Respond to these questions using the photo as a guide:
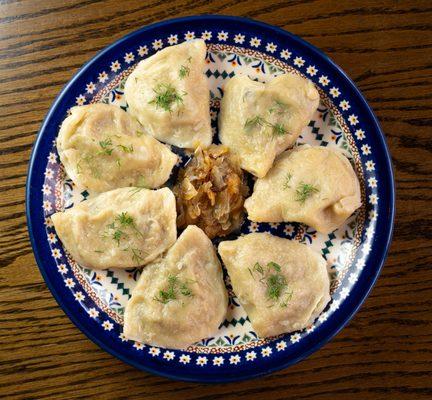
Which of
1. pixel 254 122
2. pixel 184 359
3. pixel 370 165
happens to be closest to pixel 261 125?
pixel 254 122

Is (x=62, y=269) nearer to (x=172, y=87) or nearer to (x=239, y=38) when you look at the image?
(x=172, y=87)

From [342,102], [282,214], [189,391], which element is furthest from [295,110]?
[189,391]

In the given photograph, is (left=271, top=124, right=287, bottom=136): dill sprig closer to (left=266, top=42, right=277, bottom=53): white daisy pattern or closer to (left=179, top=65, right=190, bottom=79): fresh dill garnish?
(left=266, top=42, right=277, bottom=53): white daisy pattern

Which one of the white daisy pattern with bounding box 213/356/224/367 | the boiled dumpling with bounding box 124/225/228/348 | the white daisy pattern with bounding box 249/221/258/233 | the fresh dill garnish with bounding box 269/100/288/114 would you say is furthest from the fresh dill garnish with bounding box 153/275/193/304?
the fresh dill garnish with bounding box 269/100/288/114

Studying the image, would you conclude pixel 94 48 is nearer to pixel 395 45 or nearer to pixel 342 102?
pixel 342 102

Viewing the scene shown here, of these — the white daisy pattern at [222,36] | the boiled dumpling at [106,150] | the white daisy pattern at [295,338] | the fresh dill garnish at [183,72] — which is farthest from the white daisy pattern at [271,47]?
the white daisy pattern at [295,338]

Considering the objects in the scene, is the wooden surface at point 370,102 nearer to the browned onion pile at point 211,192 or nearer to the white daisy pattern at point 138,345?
the white daisy pattern at point 138,345
